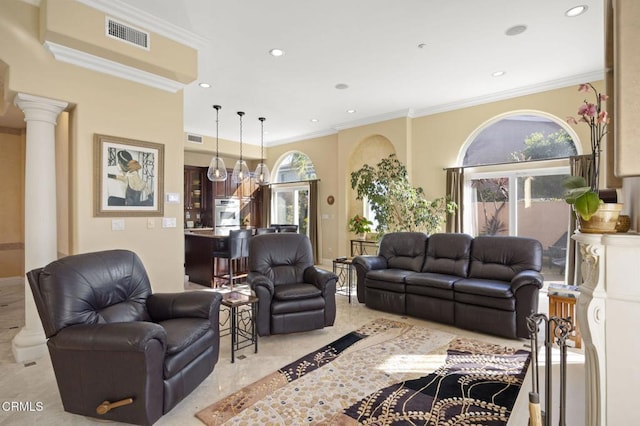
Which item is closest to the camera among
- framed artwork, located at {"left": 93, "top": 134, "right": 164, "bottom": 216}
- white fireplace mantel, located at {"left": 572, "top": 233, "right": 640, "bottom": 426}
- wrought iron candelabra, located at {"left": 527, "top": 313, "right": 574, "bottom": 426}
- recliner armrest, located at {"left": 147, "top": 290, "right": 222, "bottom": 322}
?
wrought iron candelabra, located at {"left": 527, "top": 313, "right": 574, "bottom": 426}

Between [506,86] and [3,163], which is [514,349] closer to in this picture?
[506,86]

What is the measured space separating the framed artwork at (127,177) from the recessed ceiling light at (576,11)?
457 cm

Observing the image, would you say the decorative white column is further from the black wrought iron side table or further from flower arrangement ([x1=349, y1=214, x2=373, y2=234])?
flower arrangement ([x1=349, y1=214, x2=373, y2=234])

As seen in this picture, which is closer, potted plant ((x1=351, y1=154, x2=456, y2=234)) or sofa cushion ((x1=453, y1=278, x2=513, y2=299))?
sofa cushion ((x1=453, y1=278, x2=513, y2=299))

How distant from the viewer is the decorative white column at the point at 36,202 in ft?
10.1

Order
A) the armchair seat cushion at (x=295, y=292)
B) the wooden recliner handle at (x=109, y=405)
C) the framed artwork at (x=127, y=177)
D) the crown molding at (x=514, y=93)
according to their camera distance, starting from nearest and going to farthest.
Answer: the wooden recliner handle at (x=109, y=405)
the framed artwork at (x=127, y=177)
the armchair seat cushion at (x=295, y=292)
the crown molding at (x=514, y=93)

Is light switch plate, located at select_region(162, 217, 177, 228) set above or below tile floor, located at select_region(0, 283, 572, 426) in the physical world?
above

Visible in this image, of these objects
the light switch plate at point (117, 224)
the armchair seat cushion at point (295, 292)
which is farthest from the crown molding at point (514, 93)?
the light switch plate at point (117, 224)

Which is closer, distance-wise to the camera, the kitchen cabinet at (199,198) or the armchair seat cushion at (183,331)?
the armchair seat cushion at (183,331)

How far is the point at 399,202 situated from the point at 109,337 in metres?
4.69

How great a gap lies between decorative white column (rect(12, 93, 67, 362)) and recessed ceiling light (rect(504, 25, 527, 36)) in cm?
474

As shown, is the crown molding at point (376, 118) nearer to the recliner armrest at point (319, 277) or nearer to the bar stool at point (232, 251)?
the bar stool at point (232, 251)

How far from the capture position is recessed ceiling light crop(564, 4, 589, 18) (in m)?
3.12

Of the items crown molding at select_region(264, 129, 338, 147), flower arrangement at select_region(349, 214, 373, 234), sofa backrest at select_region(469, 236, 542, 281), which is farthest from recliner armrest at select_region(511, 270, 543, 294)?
crown molding at select_region(264, 129, 338, 147)
